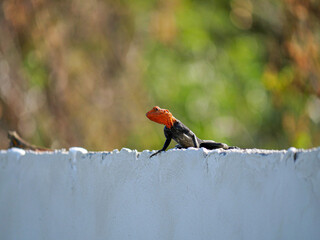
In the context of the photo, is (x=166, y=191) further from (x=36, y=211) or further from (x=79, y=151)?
(x=36, y=211)

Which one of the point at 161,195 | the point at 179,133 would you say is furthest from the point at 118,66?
the point at 161,195

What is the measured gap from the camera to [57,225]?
456 centimetres

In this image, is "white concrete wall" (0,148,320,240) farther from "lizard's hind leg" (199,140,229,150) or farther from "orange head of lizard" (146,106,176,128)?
"lizard's hind leg" (199,140,229,150)

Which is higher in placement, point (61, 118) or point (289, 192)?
point (61, 118)

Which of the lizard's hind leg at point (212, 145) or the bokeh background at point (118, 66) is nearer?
the lizard's hind leg at point (212, 145)

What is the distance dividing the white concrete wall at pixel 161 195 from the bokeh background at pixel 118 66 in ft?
16.0

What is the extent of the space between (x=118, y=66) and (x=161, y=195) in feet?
37.1

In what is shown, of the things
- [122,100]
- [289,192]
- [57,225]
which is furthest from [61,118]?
[289,192]

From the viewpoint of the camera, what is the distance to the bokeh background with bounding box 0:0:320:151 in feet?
31.5

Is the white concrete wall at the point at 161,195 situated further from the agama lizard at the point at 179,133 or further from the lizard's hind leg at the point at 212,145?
the lizard's hind leg at the point at 212,145

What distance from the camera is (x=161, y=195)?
12.0 feet

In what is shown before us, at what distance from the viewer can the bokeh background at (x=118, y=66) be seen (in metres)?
9.61

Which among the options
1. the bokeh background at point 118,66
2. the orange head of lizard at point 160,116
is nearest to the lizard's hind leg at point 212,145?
the orange head of lizard at point 160,116

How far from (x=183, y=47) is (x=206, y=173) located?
16701mm
